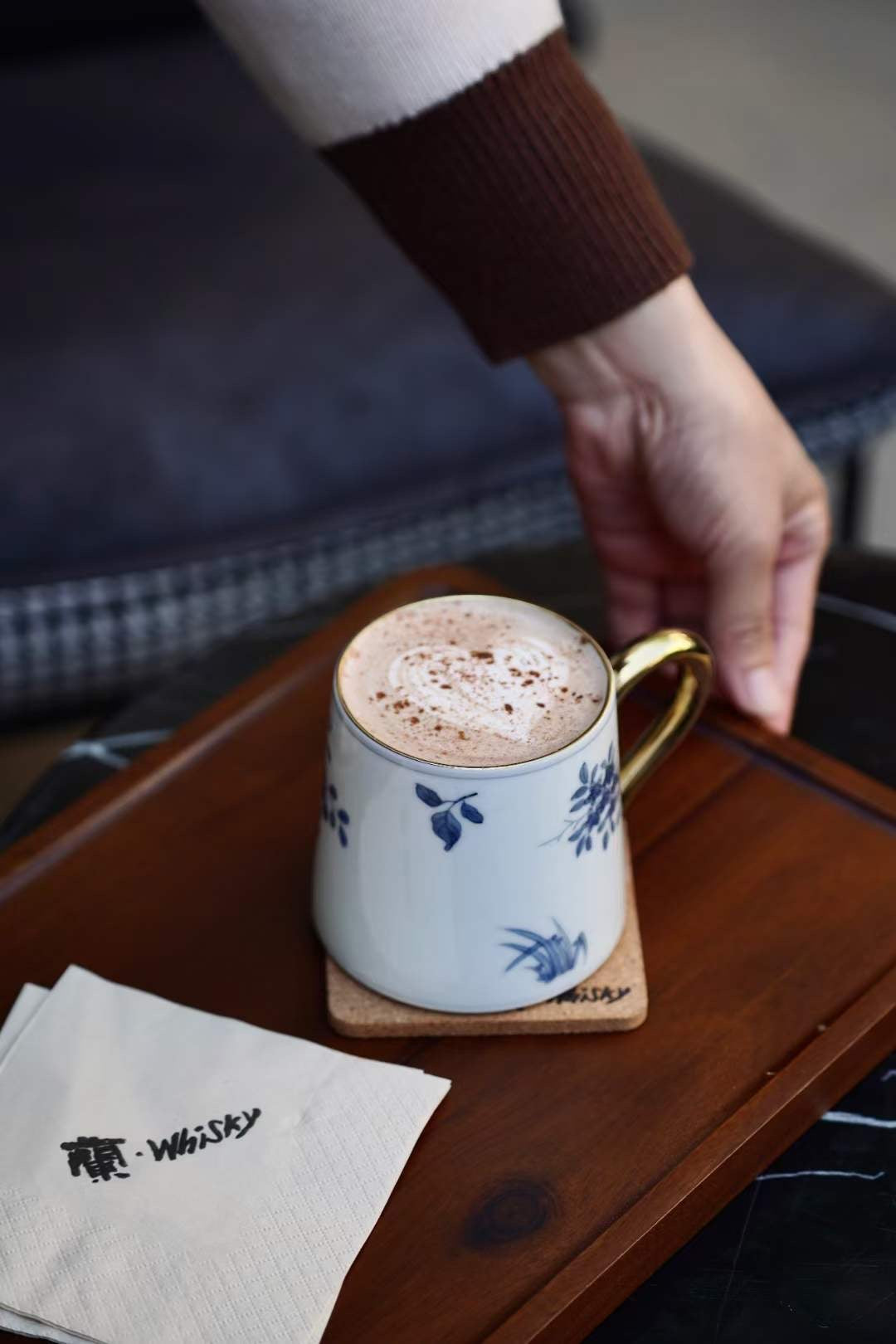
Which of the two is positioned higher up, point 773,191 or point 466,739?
point 466,739

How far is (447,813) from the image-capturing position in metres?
0.49

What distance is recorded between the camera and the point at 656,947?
600 mm

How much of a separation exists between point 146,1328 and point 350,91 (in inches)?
21.8

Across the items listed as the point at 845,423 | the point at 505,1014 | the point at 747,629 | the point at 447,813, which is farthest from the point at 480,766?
the point at 845,423

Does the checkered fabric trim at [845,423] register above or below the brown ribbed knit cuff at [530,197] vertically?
below

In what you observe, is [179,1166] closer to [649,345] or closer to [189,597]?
[649,345]

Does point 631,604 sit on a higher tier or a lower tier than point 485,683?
lower

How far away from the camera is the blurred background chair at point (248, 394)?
110 cm

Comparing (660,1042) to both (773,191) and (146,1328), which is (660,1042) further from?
(773,191)

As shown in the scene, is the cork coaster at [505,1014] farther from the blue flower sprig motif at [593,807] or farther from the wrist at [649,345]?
the wrist at [649,345]

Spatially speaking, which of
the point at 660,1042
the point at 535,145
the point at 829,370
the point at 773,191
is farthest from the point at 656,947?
the point at 773,191

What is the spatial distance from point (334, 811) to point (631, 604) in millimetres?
348

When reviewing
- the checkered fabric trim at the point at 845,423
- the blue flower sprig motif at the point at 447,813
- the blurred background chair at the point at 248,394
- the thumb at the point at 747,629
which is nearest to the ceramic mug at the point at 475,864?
the blue flower sprig motif at the point at 447,813

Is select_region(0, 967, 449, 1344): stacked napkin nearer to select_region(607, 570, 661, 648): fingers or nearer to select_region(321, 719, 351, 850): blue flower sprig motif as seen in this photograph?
select_region(321, 719, 351, 850): blue flower sprig motif
